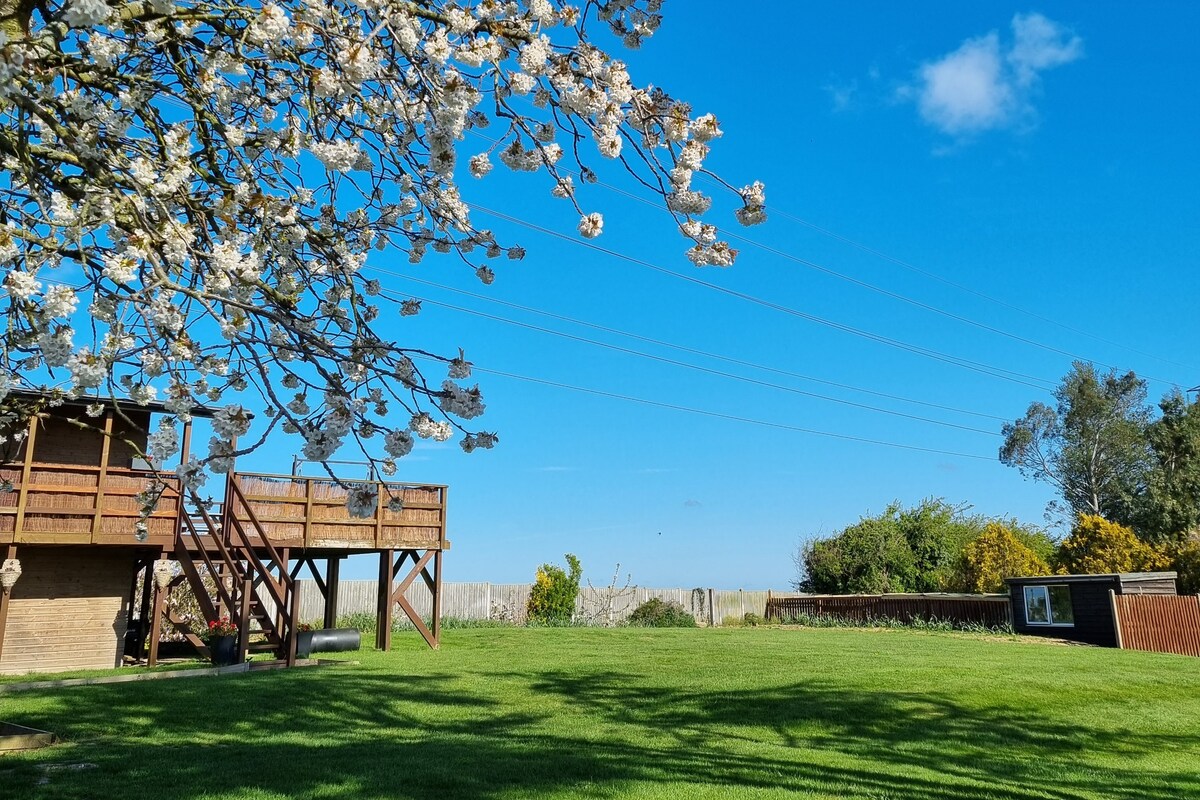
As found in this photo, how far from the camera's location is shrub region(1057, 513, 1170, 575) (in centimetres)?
3194

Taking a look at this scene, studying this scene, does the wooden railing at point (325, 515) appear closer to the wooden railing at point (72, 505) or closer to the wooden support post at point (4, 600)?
the wooden railing at point (72, 505)

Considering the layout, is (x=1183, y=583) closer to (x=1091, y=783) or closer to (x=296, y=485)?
(x=1091, y=783)

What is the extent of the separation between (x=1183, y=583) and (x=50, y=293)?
34.9 meters

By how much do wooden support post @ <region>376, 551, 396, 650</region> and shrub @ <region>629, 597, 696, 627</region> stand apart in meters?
15.2

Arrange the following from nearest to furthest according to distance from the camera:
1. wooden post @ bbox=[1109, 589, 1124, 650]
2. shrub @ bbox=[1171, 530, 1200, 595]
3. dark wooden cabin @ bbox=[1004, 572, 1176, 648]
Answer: wooden post @ bbox=[1109, 589, 1124, 650] → dark wooden cabin @ bbox=[1004, 572, 1176, 648] → shrub @ bbox=[1171, 530, 1200, 595]

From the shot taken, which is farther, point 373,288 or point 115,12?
point 373,288

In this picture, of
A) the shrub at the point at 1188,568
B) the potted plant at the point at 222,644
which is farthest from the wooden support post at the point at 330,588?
the shrub at the point at 1188,568

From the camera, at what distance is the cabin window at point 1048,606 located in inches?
1072

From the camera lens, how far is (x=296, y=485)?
17359mm

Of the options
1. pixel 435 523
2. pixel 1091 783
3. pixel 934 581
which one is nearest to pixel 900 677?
pixel 1091 783

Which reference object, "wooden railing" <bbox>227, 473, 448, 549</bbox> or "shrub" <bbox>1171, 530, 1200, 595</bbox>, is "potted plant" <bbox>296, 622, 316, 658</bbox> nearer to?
"wooden railing" <bbox>227, 473, 448, 549</bbox>

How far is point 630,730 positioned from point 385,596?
1022 centimetres

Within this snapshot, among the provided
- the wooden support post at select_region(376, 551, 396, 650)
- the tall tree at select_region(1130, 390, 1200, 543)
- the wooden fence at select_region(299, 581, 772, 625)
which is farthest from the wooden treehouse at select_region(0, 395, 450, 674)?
the tall tree at select_region(1130, 390, 1200, 543)

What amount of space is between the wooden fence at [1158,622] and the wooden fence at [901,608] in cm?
398
